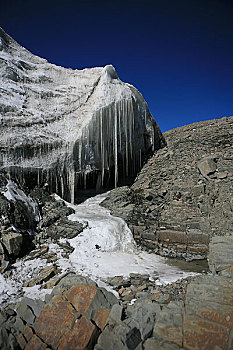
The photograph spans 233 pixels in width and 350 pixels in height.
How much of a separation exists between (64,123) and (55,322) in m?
11.2

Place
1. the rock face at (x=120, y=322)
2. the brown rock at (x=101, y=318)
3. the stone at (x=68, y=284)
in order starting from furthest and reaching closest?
the stone at (x=68, y=284) → the brown rock at (x=101, y=318) → the rock face at (x=120, y=322)

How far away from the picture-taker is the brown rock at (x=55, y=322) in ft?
11.3

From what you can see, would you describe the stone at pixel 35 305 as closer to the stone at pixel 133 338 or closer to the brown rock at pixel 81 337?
the brown rock at pixel 81 337

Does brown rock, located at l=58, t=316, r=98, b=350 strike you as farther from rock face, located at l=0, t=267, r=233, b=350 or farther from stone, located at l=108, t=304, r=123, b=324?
stone, located at l=108, t=304, r=123, b=324

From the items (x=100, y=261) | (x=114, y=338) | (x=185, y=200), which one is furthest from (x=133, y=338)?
(x=185, y=200)

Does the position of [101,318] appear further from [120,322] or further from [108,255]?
[108,255]

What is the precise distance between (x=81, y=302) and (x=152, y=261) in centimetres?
456

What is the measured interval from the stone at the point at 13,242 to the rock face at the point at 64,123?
15.4ft

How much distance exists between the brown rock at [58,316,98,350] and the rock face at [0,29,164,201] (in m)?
9.22

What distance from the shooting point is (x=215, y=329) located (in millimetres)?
2889

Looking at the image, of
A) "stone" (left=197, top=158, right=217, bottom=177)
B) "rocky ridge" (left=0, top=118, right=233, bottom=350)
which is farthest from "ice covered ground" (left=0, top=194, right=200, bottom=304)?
"stone" (left=197, top=158, right=217, bottom=177)

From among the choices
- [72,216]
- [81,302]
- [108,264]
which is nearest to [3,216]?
[72,216]

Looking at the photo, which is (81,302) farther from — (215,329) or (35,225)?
(35,225)

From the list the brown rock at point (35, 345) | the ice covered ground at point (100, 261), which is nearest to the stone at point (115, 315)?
the brown rock at point (35, 345)
